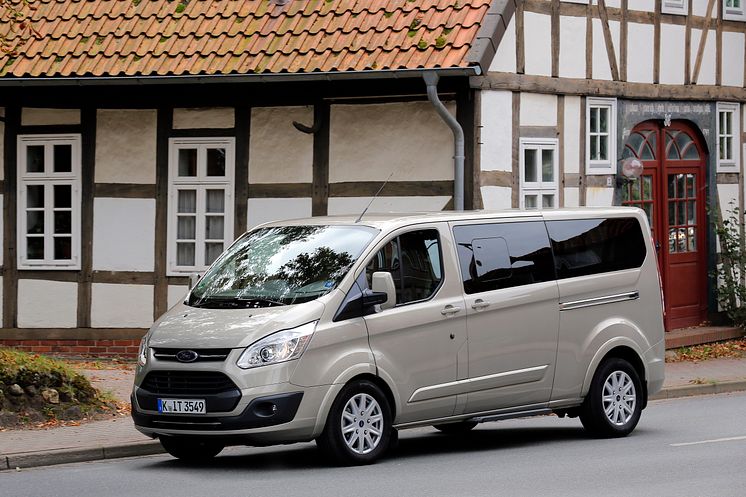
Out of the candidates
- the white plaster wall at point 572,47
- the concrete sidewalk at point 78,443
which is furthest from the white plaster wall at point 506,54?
the concrete sidewalk at point 78,443

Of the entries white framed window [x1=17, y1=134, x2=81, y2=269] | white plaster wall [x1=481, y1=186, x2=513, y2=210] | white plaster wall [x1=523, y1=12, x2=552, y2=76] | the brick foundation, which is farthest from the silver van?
white framed window [x1=17, y1=134, x2=81, y2=269]

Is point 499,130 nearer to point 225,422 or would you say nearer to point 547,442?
point 547,442

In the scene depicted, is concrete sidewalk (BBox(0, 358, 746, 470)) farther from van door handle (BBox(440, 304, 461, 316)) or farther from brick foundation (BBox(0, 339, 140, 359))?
brick foundation (BBox(0, 339, 140, 359))

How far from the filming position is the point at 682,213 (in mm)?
21609

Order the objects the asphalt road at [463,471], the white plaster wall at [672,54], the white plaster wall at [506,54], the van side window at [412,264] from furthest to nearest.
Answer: the white plaster wall at [672,54]
the white plaster wall at [506,54]
the van side window at [412,264]
the asphalt road at [463,471]

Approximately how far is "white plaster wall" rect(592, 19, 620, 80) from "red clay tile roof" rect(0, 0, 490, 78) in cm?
266

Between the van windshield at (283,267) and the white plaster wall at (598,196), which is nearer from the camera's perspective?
the van windshield at (283,267)

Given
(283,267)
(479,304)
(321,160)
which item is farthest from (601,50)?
(283,267)

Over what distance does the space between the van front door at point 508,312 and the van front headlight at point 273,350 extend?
1691mm

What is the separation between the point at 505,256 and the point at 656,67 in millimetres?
9330

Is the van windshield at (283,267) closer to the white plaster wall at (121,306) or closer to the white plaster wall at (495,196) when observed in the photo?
the white plaster wall at (495,196)

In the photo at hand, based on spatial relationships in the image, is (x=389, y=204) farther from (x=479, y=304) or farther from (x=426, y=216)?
(x=479, y=304)

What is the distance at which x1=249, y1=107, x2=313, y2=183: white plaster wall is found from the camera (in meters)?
18.3

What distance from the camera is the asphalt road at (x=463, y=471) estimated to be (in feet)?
31.1
